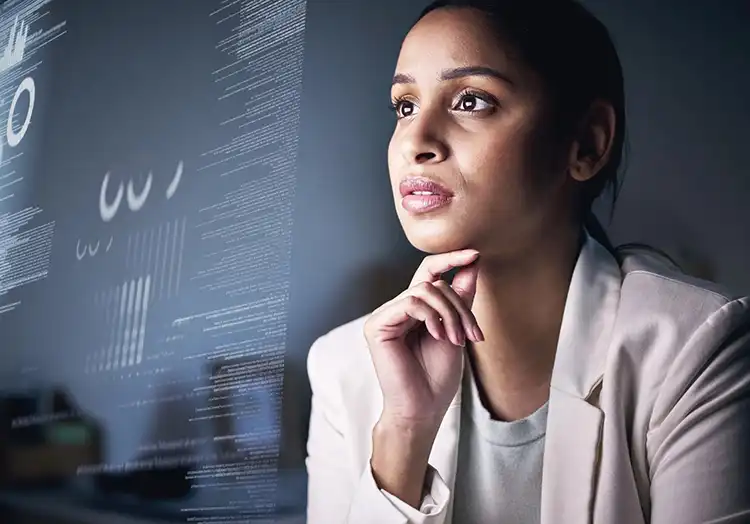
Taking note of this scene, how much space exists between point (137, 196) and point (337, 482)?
887 mm

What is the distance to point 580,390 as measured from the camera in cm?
103

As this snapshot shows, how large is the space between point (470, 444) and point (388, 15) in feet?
2.12

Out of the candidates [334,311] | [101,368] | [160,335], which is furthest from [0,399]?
[334,311]

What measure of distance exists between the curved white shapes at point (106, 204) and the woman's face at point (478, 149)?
2.98 feet

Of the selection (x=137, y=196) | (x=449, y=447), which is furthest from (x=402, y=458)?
(x=137, y=196)

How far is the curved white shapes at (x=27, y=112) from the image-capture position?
228cm

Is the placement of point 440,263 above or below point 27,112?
below

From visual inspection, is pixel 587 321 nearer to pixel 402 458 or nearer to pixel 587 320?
pixel 587 320

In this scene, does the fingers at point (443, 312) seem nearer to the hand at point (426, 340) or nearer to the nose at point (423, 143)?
the hand at point (426, 340)

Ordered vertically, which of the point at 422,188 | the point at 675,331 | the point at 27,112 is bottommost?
the point at 675,331

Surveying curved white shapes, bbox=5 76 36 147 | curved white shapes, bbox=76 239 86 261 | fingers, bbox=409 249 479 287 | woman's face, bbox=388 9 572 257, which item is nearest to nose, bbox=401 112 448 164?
woman's face, bbox=388 9 572 257

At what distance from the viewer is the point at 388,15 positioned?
1358 mm

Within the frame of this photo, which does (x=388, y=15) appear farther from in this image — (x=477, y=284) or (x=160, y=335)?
(x=160, y=335)

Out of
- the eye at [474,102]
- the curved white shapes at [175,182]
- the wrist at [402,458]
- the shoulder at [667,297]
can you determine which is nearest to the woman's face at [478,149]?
the eye at [474,102]
